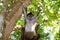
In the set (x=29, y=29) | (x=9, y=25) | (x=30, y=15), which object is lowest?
(x=9, y=25)

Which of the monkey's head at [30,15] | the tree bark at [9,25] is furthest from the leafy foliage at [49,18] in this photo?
the tree bark at [9,25]

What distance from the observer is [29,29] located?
3.12 metres

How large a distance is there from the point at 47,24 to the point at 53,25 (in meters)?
0.13

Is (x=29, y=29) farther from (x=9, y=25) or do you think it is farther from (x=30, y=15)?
(x=9, y=25)

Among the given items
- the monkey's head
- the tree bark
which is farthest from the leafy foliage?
the tree bark

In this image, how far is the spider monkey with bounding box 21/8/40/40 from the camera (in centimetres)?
311

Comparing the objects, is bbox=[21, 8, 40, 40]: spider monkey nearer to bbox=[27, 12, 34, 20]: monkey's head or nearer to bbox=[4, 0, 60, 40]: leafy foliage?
bbox=[27, 12, 34, 20]: monkey's head

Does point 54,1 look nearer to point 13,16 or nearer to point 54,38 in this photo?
point 54,38

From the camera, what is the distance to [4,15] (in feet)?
7.82

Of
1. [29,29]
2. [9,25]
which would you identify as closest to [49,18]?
[29,29]

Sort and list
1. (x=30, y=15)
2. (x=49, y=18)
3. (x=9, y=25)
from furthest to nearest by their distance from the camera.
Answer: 1. (x=49, y=18)
2. (x=30, y=15)
3. (x=9, y=25)

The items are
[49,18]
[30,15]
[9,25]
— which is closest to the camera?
[9,25]

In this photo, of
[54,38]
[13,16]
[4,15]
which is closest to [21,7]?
[13,16]

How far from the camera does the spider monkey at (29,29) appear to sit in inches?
122
